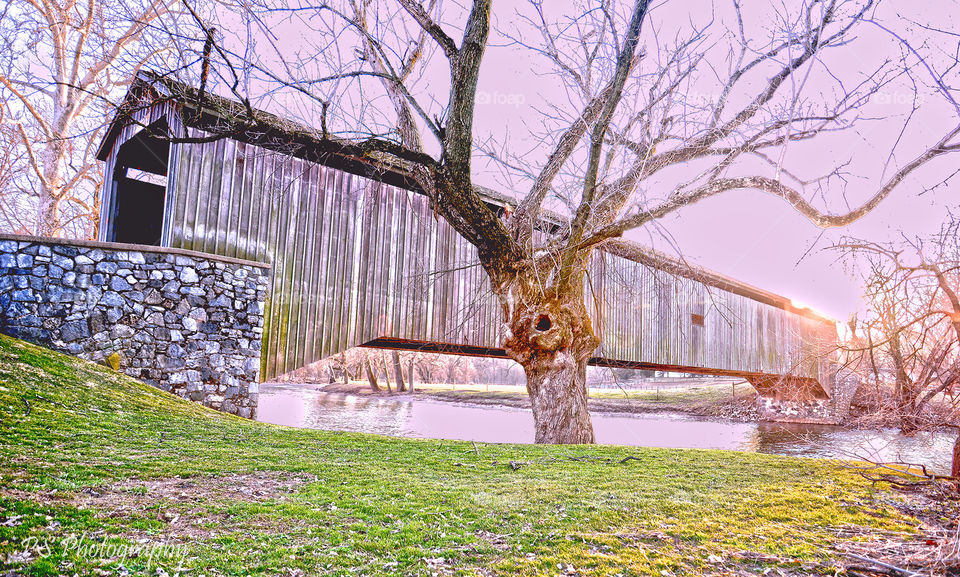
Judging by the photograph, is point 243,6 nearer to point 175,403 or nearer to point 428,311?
point 175,403

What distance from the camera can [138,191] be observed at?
37.2ft

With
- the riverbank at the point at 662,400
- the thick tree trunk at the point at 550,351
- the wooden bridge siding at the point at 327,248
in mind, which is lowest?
the riverbank at the point at 662,400

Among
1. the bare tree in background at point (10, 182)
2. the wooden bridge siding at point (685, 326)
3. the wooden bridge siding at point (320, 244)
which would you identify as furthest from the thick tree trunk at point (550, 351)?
the bare tree in background at point (10, 182)

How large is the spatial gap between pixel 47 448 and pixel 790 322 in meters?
23.6

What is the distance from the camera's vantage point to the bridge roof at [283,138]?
15.4 feet

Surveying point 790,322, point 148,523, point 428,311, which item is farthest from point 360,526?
point 790,322

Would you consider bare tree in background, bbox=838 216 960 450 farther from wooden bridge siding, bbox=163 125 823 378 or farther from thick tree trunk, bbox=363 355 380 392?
thick tree trunk, bbox=363 355 380 392

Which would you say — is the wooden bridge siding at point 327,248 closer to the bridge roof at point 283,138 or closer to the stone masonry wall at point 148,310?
the bridge roof at point 283,138

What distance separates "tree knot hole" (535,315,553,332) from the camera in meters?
6.54

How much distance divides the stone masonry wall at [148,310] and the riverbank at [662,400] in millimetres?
17347

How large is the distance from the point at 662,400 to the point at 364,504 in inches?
1092

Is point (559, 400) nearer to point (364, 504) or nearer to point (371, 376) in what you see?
point (364, 504)

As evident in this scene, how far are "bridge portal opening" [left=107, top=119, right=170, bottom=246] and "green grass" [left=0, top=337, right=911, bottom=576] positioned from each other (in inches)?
218

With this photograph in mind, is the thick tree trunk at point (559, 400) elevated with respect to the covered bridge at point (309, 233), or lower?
lower
